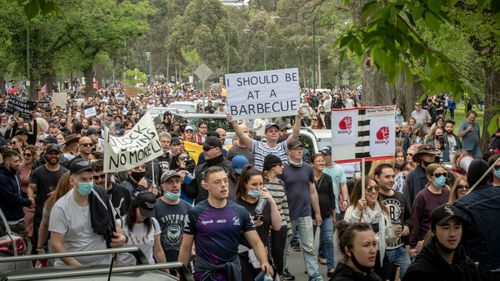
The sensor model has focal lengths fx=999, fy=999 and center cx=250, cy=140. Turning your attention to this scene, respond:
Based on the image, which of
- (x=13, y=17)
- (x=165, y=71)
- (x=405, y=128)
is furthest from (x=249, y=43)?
(x=405, y=128)

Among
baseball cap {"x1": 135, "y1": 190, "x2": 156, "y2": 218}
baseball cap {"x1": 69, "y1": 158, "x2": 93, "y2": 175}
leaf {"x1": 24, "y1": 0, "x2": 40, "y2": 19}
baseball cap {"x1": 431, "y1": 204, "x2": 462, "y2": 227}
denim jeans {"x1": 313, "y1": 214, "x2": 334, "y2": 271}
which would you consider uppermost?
leaf {"x1": 24, "y1": 0, "x2": 40, "y2": 19}

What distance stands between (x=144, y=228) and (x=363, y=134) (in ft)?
11.9

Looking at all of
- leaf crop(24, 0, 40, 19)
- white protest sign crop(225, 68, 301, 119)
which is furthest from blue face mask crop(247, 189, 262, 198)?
white protest sign crop(225, 68, 301, 119)

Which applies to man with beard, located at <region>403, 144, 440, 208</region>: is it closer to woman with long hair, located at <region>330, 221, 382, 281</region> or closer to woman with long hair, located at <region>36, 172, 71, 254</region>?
woman with long hair, located at <region>36, 172, 71, 254</region>

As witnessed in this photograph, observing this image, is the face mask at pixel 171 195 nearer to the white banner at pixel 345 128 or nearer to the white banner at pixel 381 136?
the white banner at pixel 345 128

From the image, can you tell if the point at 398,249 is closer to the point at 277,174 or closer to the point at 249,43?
the point at 277,174

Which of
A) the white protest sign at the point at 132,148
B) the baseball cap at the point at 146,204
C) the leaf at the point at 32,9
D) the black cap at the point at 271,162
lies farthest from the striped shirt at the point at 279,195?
the leaf at the point at 32,9

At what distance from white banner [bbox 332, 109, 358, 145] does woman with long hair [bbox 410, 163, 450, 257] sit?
4.28 ft

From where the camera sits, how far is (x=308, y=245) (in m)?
12.4

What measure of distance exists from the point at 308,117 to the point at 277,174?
85.9 feet

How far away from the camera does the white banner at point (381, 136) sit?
12.1 m

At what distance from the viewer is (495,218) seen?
733 cm

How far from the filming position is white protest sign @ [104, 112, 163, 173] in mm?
11607

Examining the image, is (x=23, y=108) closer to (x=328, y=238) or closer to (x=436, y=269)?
(x=328, y=238)
